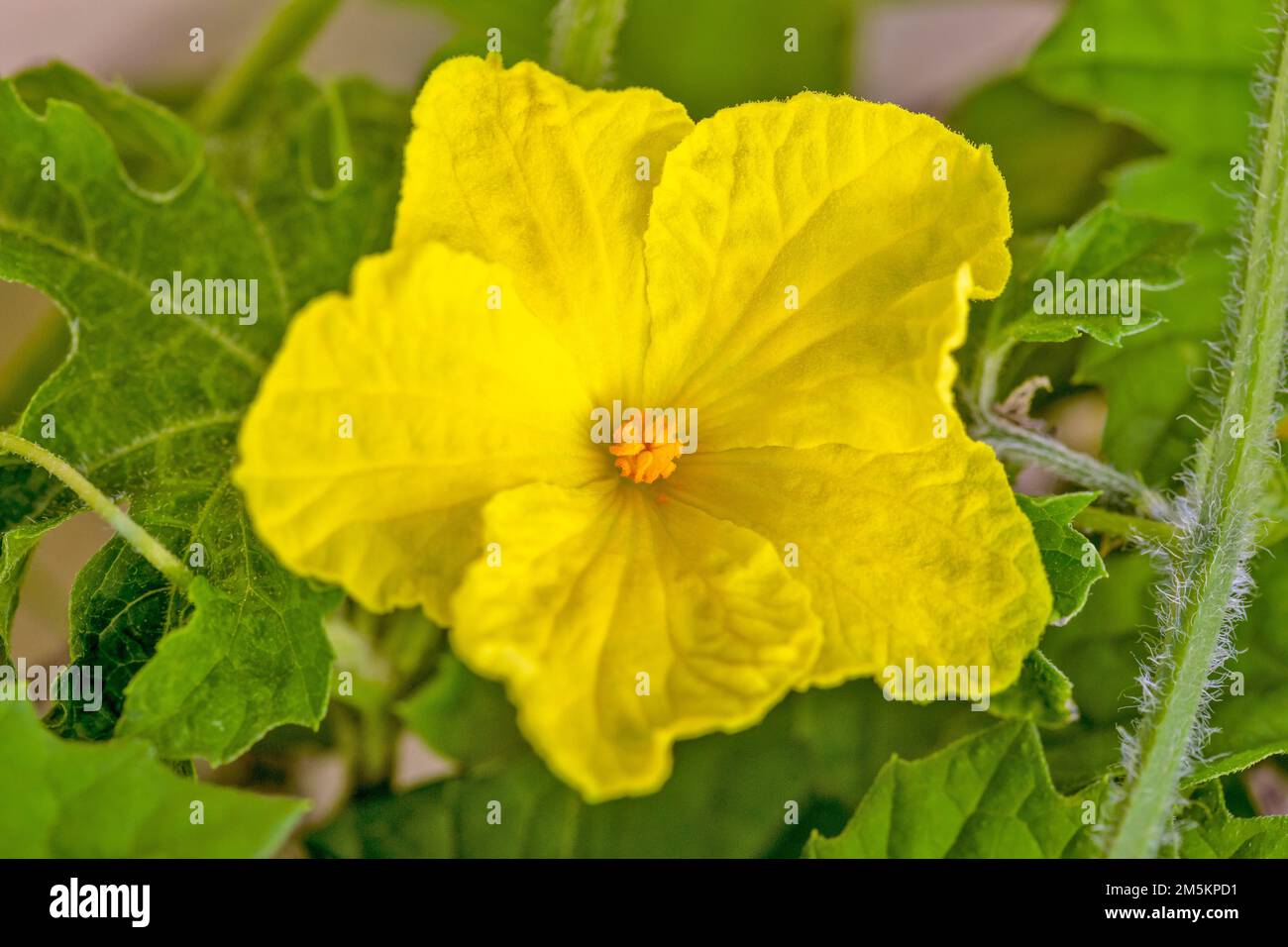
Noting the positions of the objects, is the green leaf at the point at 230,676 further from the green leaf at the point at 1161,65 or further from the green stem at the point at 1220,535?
the green leaf at the point at 1161,65

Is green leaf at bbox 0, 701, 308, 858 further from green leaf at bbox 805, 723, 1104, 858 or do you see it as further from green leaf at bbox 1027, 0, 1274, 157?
green leaf at bbox 1027, 0, 1274, 157

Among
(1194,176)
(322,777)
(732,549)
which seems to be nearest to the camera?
(732,549)

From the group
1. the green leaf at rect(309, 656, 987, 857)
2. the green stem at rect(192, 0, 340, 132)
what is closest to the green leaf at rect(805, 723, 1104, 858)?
the green leaf at rect(309, 656, 987, 857)

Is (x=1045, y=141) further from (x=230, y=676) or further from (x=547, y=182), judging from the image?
(x=230, y=676)

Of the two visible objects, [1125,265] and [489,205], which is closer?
[489,205]

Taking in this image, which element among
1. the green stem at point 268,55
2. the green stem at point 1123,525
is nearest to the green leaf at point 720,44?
the green stem at point 268,55

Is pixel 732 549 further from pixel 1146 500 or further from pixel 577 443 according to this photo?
pixel 1146 500
